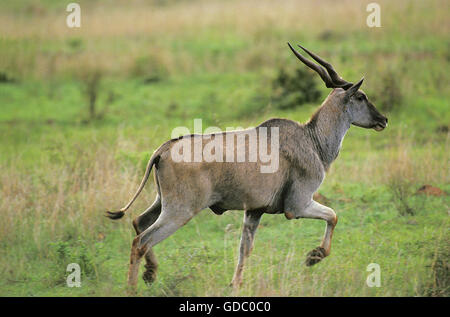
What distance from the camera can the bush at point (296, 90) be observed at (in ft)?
46.1

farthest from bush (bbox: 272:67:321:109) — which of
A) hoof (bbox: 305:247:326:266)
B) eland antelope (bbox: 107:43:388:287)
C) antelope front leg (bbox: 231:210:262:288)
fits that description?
hoof (bbox: 305:247:326:266)

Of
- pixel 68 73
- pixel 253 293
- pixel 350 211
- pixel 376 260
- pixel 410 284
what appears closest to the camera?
pixel 253 293

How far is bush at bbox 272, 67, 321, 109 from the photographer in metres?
14.0

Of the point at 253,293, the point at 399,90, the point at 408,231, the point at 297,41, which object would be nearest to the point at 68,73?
the point at 297,41

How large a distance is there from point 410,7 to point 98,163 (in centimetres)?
1314

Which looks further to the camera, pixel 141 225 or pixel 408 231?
pixel 408 231

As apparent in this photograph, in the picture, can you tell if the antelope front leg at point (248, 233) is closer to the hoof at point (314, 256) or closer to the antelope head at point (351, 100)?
the hoof at point (314, 256)

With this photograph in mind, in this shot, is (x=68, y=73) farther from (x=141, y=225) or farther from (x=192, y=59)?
(x=141, y=225)

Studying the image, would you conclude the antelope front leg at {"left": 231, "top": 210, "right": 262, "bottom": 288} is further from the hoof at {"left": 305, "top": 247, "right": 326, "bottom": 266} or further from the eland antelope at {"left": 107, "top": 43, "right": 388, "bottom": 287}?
the hoof at {"left": 305, "top": 247, "right": 326, "bottom": 266}

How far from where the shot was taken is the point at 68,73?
672 inches

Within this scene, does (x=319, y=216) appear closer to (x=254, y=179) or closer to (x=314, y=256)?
(x=314, y=256)

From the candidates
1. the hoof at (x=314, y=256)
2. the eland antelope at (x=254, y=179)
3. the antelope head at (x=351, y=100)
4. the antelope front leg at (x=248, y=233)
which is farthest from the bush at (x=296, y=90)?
the hoof at (x=314, y=256)

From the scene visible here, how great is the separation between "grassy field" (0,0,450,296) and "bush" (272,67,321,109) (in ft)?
0.61
